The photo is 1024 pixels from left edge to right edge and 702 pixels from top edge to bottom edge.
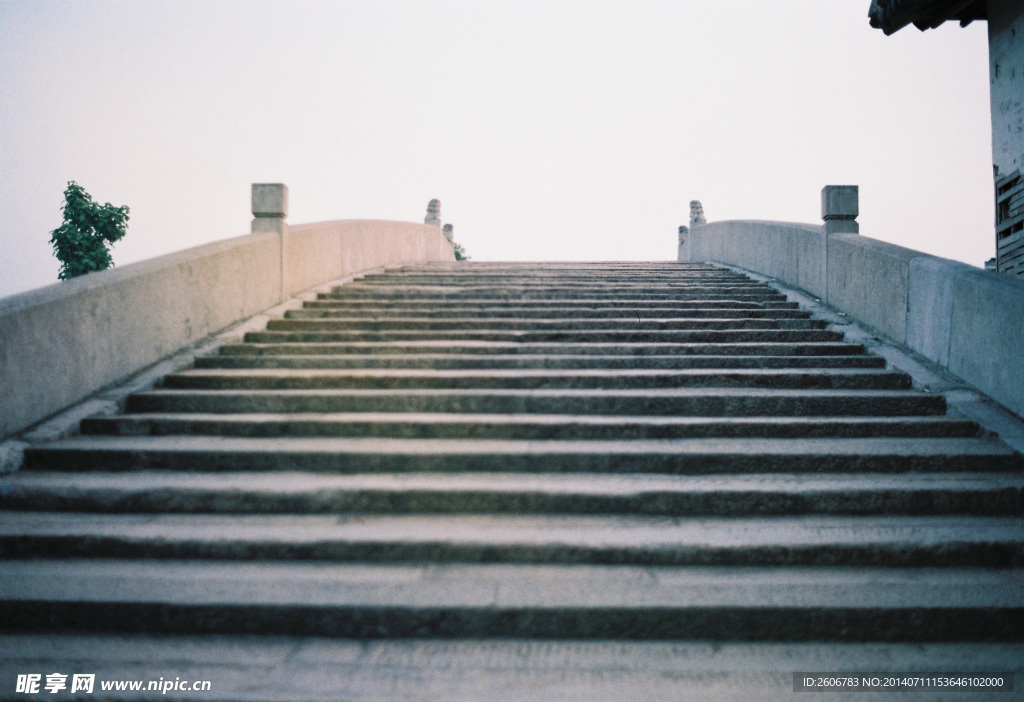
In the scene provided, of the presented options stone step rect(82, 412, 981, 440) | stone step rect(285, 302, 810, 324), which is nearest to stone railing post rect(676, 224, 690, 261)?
stone step rect(285, 302, 810, 324)

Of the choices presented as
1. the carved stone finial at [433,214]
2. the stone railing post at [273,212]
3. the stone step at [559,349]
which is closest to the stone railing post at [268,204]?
the stone railing post at [273,212]

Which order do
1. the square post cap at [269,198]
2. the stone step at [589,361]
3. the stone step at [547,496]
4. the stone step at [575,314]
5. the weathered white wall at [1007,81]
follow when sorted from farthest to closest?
1. the square post cap at [269,198]
2. the stone step at [575,314]
3. the weathered white wall at [1007,81]
4. the stone step at [589,361]
5. the stone step at [547,496]

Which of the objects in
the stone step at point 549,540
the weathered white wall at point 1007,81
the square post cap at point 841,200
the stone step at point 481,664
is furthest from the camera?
the square post cap at point 841,200

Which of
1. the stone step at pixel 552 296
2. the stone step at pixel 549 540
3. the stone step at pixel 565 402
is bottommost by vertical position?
the stone step at pixel 549 540

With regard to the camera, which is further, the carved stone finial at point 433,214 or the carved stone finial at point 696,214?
the carved stone finial at point 433,214

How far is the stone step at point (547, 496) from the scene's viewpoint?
3.48 meters

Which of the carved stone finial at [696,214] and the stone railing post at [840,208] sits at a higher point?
the carved stone finial at [696,214]

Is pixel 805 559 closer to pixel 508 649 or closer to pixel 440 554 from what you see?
pixel 508 649

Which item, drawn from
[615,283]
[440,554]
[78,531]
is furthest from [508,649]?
[615,283]

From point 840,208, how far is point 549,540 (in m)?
5.48

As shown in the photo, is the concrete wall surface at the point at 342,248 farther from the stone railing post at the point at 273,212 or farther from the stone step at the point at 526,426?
the stone step at the point at 526,426

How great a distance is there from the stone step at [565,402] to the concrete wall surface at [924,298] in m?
0.45

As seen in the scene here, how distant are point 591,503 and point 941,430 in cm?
243

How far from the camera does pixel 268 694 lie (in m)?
2.49
